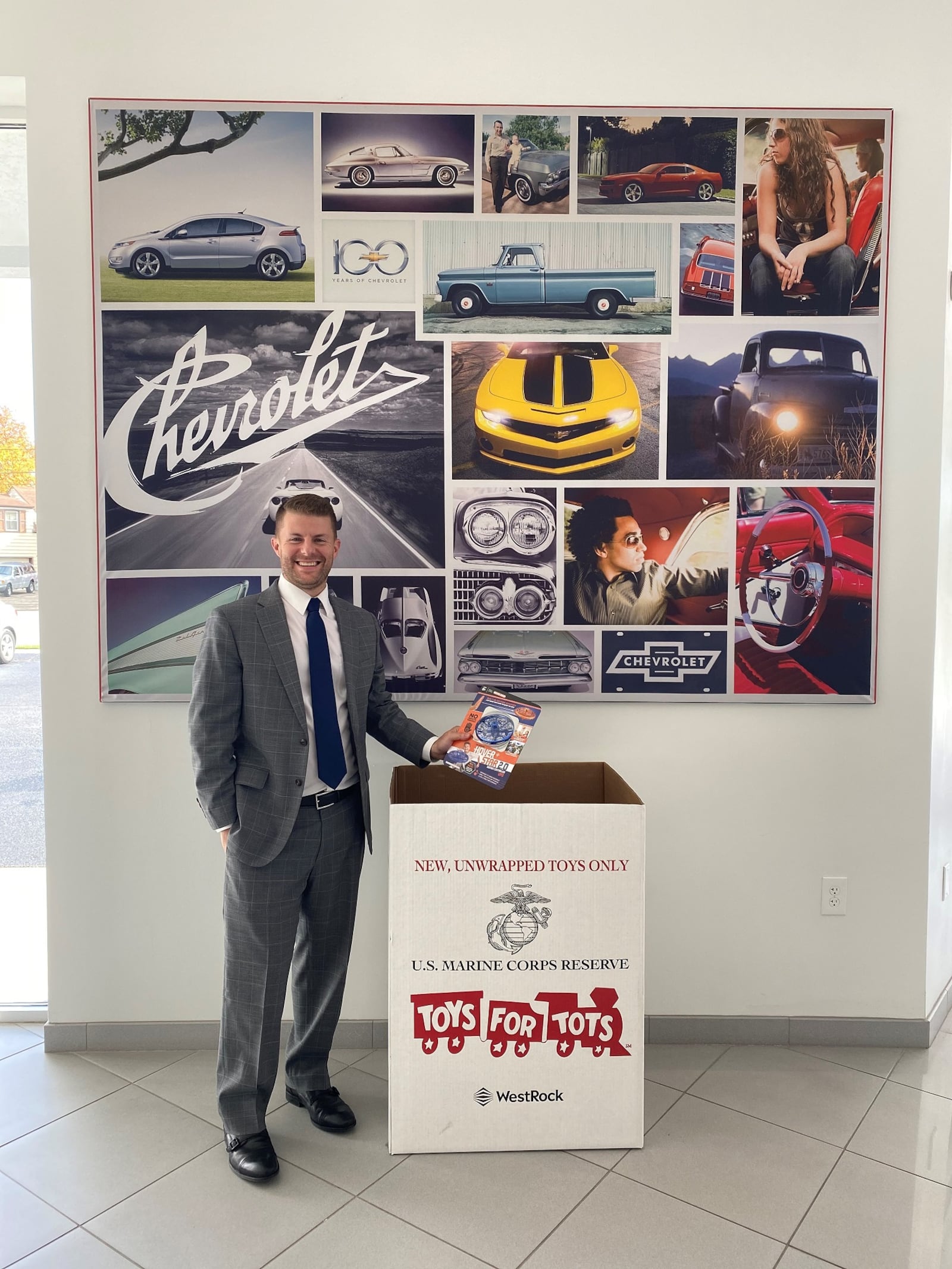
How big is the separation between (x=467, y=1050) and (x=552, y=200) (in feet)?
7.68

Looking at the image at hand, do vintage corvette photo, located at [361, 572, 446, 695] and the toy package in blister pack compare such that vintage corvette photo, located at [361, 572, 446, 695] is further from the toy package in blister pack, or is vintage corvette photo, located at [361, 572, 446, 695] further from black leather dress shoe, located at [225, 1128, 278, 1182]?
black leather dress shoe, located at [225, 1128, 278, 1182]

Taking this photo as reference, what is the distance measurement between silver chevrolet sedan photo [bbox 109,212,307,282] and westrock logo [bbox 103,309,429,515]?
0.20m

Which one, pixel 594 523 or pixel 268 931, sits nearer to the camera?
pixel 268 931

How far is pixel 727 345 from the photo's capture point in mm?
2627

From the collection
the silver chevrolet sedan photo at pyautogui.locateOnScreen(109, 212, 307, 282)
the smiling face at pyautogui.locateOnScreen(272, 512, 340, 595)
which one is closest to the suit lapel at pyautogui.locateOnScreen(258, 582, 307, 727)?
the smiling face at pyautogui.locateOnScreen(272, 512, 340, 595)

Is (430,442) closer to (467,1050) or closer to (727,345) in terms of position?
(727,345)

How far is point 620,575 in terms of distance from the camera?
8.75ft

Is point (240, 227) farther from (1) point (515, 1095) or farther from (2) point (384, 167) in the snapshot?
(1) point (515, 1095)

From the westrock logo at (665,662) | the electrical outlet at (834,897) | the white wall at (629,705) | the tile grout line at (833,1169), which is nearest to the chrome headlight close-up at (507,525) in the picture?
the westrock logo at (665,662)

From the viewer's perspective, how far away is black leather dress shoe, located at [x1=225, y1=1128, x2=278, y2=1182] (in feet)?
6.79

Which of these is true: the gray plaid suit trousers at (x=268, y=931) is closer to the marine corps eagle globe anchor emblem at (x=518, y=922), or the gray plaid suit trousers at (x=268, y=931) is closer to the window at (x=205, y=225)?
the marine corps eagle globe anchor emblem at (x=518, y=922)

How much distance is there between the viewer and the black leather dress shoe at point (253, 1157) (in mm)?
2070

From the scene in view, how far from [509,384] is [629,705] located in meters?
1.03

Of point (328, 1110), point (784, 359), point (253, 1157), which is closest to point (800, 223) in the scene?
point (784, 359)
